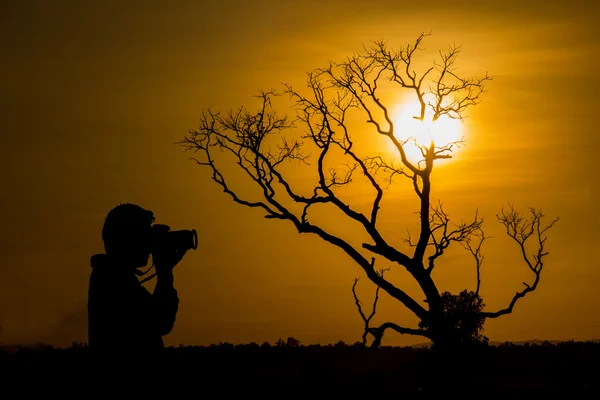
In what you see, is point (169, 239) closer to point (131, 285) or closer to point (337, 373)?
point (131, 285)

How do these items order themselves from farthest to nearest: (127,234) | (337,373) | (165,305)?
(337,373), (127,234), (165,305)

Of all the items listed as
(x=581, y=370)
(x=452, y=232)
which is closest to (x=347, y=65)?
(x=452, y=232)

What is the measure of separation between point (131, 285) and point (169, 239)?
0.52 meters

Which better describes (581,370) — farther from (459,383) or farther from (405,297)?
(405,297)

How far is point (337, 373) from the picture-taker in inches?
665

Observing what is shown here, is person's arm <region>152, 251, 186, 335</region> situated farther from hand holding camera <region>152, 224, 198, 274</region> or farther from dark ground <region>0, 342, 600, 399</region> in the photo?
dark ground <region>0, 342, 600, 399</region>

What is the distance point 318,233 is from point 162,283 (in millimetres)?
22624

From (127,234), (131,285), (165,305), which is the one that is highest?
(127,234)

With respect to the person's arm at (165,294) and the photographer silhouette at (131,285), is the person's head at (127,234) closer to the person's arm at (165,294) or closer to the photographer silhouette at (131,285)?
the photographer silhouette at (131,285)

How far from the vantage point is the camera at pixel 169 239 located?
6871 millimetres

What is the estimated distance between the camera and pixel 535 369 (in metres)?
18.6

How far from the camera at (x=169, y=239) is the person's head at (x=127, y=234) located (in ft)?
0.26

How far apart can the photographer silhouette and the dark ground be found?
251 inches

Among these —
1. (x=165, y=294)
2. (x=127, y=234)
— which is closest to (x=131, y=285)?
(x=165, y=294)
